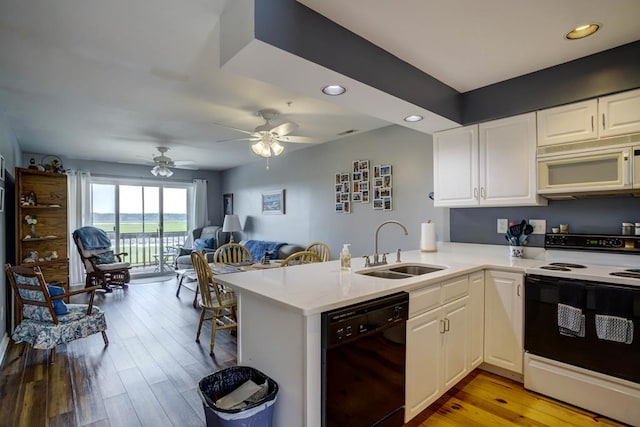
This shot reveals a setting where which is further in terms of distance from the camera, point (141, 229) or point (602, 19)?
point (141, 229)

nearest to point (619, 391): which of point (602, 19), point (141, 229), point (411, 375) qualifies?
point (411, 375)

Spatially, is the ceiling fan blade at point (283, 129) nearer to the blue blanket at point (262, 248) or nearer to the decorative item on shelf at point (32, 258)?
the blue blanket at point (262, 248)

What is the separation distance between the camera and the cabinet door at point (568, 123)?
2379 mm

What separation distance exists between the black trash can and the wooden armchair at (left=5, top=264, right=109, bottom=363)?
2.09 meters

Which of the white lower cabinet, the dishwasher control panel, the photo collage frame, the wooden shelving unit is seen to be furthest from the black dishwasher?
the wooden shelving unit

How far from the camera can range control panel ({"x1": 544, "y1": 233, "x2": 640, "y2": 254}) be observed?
232cm

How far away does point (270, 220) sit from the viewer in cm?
636

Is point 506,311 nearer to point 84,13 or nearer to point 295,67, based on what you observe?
point 295,67

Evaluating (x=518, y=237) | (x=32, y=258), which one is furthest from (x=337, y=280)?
(x=32, y=258)

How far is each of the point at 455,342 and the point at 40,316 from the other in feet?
11.5

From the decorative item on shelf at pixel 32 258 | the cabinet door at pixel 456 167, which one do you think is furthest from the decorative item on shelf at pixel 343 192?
the decorative item on shelf at pixel 32 258

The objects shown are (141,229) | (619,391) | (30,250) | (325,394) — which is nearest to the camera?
(325,394)

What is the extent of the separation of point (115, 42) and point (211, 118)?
167 cm

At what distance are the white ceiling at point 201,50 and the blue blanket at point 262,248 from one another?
2.40m
